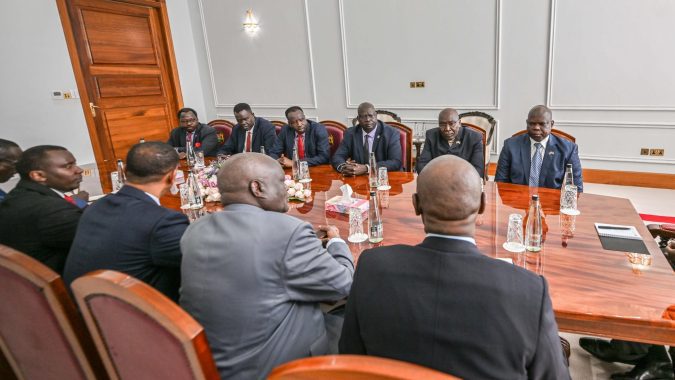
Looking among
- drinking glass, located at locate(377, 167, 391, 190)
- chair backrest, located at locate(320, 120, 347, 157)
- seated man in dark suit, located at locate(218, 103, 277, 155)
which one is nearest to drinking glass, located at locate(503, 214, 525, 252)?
drinking glass, located at locate(377, 167, 391, 190)

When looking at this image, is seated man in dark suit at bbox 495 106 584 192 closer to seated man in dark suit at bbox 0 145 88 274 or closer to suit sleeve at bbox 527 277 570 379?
suit sleeve at bbox 527 277 570 379

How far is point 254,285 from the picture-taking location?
1.08 m

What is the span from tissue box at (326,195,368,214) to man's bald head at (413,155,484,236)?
1056 millimetres

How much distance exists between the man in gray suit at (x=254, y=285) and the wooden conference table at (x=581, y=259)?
42 centimetres

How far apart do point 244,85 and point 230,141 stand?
8.32 feet

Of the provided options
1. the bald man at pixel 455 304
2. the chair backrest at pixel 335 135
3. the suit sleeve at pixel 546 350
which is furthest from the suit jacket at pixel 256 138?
the suit sleeve at pixel 546 350

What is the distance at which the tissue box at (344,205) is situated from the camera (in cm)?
202

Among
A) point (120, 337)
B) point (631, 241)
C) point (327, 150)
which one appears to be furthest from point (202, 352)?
point (327, 150)

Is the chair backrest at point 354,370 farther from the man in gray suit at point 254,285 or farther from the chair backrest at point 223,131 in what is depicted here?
the chair backrest at point 223,131

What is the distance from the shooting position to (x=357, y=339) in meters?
0.95

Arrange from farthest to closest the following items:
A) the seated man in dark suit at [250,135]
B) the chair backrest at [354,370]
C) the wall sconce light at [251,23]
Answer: the wall sconce light at [251,23] → the seated man in dark suit at [250,135] → the chair backrest at [354,370]

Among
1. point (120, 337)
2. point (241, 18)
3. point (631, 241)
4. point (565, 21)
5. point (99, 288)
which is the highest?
point (241, 18)

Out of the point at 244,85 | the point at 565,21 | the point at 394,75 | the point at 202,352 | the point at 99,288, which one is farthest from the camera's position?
the point at 244,85

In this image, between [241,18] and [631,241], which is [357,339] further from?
[241,18]
